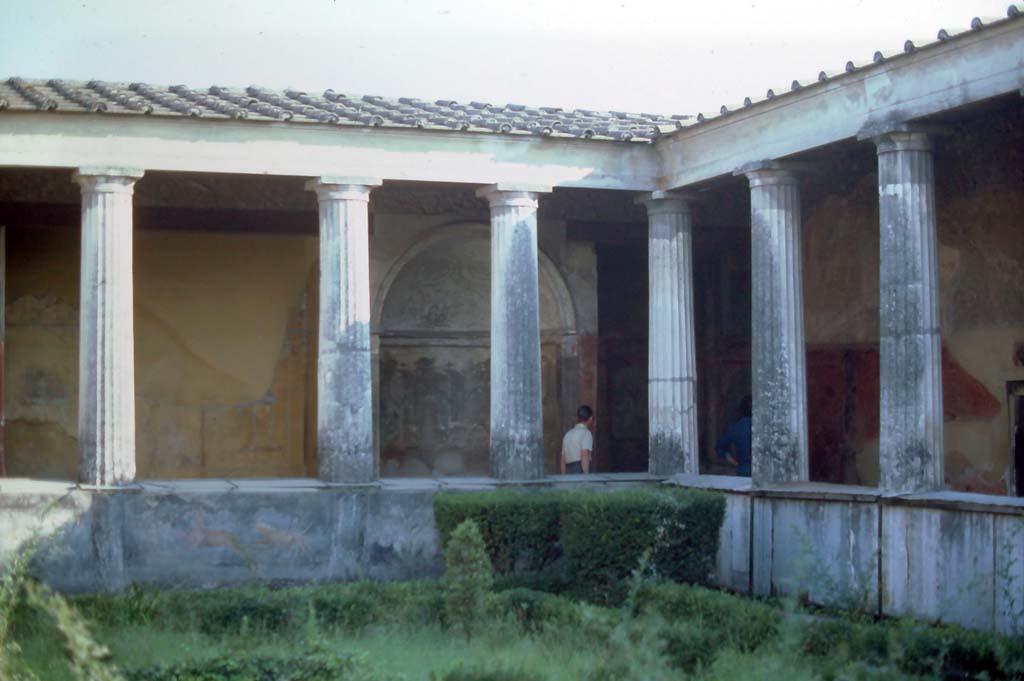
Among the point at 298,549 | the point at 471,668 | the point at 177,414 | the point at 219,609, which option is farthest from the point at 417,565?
the point at 471,668

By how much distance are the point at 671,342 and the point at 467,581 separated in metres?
4.63

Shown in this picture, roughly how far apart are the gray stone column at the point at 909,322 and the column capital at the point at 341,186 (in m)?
4.23

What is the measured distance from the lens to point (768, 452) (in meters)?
11.6

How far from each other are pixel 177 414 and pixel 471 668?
28.0 ft

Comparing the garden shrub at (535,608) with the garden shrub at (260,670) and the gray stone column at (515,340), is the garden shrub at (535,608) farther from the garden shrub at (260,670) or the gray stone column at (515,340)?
the gray stone column at (515,340)

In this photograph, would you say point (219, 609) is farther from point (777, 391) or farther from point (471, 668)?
point (777, 391)

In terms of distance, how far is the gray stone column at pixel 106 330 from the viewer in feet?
37.9

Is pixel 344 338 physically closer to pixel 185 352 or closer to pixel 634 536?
pixel 634 536

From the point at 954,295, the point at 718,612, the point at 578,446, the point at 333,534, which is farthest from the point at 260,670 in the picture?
the point at 954,295

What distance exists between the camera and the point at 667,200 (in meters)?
13.3

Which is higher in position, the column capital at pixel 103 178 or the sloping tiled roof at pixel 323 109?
the sloping tiled roof at pixel 323 109

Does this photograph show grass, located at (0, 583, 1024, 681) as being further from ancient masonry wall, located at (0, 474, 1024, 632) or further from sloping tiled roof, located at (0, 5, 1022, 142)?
sloping tiled roof, located at (0, 5, 1022, 142)

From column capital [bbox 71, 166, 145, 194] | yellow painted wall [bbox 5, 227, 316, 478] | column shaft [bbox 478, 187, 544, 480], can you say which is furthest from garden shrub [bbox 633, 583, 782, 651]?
yellow painted wall [bbox 5, 227, 316, 478]

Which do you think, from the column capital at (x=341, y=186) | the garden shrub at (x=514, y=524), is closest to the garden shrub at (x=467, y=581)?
the garden shrub at (x=514, y=524)
